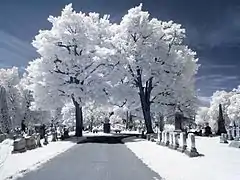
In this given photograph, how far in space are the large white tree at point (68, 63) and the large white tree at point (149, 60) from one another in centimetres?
248

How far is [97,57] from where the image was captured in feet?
160

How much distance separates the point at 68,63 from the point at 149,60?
29.5 ft

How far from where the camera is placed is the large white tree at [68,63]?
1880 inches

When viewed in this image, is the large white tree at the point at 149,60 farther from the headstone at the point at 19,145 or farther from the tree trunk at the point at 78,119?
the headstone at the point at 19,145

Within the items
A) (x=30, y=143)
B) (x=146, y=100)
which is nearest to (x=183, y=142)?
(x=30, y=143)

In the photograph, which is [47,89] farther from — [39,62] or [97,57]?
[97,57]

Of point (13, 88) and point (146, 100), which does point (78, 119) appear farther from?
point (13, 88)

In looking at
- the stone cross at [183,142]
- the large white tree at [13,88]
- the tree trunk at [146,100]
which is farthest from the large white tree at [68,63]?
the stone cross at [183,142]

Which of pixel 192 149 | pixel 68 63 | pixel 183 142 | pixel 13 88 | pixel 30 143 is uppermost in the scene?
pixel 13 88

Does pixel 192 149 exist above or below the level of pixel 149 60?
below

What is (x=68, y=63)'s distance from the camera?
47812 millimetres

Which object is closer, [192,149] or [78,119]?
[192,149]

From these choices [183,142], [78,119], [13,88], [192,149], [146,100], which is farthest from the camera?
[13,88]

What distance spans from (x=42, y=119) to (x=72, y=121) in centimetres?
2914
